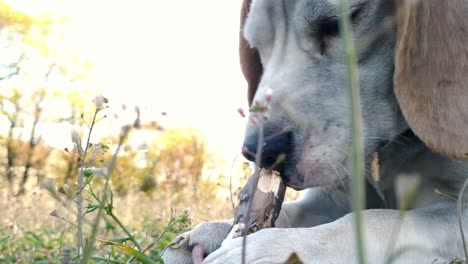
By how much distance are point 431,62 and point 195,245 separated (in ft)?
3.68

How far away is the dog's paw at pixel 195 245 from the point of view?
2.36 meters

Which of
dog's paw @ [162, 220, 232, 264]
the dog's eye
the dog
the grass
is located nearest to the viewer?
the grass

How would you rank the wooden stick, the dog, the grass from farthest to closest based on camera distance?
the wooden stick, the dog, the grass

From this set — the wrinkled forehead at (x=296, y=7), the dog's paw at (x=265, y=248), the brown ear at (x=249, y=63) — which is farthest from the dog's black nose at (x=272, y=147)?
the brown ear at (x=249, y=63)

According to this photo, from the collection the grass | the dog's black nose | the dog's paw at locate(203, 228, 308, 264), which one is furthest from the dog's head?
the grass

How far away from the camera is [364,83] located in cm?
256

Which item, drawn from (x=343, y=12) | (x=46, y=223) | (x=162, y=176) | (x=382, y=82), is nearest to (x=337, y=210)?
(x=382, y=82)

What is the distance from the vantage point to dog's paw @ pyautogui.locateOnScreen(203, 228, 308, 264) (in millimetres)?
1895

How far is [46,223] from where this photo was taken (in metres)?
Answer: 4.94

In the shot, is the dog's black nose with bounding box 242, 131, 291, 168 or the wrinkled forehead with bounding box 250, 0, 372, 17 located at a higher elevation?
the wrinkled forehead with bounding box 250, 0, 372, 17

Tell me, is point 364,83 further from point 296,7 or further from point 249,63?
point 249,63

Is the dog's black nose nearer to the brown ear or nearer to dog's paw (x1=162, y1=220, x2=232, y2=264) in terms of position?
dog's paw (x1=162, y1=220, x2=232, y2=264)

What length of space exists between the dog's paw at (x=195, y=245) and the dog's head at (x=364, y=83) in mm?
364

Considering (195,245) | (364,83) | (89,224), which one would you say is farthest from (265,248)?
(364,83)
